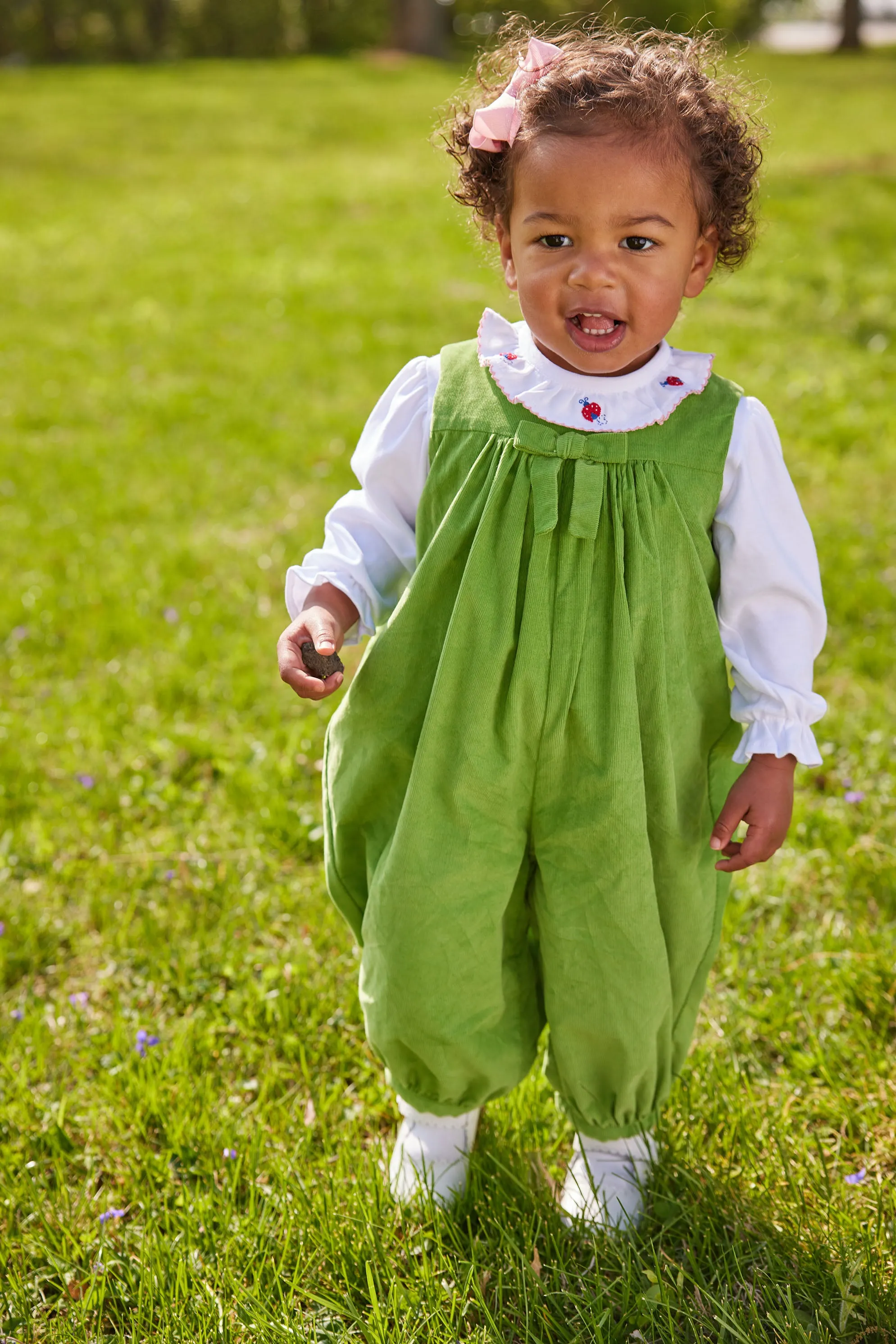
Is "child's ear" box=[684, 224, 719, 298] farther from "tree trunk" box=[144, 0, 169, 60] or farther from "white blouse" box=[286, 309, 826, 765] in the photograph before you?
"tree trunk" box=[144, 0, 169, 60]

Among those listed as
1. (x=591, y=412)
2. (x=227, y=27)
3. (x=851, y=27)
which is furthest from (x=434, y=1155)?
(x=851, y=27)

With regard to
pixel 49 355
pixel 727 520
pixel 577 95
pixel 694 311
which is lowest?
pixel 49 355

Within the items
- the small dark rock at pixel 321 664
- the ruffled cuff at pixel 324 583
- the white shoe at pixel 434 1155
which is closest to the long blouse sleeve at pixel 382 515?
the ruffled cuff at pixel 324 583

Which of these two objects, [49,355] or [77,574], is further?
[49,355]

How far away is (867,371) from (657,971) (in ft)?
16.3

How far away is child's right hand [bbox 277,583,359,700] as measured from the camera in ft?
5.58

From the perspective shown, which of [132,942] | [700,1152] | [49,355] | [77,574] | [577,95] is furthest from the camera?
[49,355]

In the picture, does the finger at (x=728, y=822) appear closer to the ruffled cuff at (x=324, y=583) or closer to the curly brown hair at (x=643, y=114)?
the ruffled cuff at (x=324, y=583)

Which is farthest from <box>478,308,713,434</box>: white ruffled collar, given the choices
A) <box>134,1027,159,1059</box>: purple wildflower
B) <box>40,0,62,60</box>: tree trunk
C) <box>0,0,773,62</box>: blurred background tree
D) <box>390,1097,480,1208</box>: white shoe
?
<box>40,0,62,60</box>: tree trunk

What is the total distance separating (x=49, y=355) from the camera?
22.5 feet

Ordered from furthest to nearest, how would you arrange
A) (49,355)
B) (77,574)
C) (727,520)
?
(49,355)
(77,574)
(727,520)

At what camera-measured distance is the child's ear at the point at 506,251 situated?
1741 mm

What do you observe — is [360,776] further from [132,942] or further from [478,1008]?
[132,942]

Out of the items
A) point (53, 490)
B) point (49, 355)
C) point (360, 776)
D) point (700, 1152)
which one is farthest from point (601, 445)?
point (49, 355)
